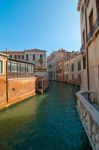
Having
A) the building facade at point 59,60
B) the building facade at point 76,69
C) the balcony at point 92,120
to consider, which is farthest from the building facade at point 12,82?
the building facade at point 59,60

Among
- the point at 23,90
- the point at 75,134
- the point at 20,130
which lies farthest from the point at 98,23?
the point at 23,90

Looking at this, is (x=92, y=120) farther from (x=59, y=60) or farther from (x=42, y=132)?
(x=59, y=60)

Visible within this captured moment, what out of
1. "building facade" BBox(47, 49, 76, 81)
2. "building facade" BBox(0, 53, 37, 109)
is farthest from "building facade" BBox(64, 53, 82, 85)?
"building facade" BBox(47, 49, 76, 81)

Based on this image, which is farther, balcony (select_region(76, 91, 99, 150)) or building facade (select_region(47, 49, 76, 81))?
building facade (select_region(47, 49, 76, 81))

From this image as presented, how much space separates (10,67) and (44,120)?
8740 mm

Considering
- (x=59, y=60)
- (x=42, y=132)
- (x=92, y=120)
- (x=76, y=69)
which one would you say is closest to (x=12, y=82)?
(x=42, y=132)

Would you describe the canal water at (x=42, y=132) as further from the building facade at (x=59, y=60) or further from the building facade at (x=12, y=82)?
the building facade at (x=59, y=60)

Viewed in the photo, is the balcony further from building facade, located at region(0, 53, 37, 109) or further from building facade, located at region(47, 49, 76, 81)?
building facade, located at region(47, 49, 76, 81)

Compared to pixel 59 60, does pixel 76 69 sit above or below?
below

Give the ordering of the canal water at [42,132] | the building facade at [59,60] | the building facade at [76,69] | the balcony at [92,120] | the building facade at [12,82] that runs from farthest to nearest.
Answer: the building facade at [59,60] → the building facade at [76,69] → the building facade at [12,82] → the canal water at [42,132] → the balcony at [92,120]

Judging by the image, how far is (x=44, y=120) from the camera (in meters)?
11.9

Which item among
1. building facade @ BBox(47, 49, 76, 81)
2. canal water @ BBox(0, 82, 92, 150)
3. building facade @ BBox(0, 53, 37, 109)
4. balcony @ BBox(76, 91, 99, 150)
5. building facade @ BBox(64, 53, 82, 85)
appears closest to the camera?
balcony @ BBox(76, 91, 99, 150)

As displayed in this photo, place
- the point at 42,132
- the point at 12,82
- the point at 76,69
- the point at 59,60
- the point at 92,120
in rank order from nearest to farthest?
the point at 92,120 < the point at 42,132 < the point at 12,82 < the point at 76,69 < the point at 59,60

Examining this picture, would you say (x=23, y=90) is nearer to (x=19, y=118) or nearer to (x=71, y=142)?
(x=19, y=118)
